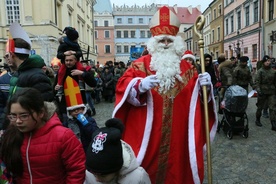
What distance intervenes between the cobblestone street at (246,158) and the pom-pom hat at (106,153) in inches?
98.9

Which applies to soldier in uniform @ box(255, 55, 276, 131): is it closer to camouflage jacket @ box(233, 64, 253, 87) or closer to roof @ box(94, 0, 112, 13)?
camouflage jacket @ box(233, 64, 253, 87)

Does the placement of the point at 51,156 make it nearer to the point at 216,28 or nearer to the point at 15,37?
the point at 15,37

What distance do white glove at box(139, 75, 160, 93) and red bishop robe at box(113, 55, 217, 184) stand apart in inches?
3.7

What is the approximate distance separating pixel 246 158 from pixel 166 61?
2.90 m

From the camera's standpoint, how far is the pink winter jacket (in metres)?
1.88

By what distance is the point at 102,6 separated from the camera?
64500 mm

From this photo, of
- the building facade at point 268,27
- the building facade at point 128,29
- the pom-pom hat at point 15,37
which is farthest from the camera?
the building facade at point 128,29

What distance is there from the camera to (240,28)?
31.1 m

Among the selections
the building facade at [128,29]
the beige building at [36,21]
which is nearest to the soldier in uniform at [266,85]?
the beige building at [36,21]

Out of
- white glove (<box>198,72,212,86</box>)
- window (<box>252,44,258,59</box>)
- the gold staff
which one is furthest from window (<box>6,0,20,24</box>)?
window (<box>252,44,258,59</box>)

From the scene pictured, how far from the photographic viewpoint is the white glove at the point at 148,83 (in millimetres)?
2420

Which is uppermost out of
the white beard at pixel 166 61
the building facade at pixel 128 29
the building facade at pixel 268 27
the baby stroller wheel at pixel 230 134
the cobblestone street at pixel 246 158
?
the building facade at pixel 128 29

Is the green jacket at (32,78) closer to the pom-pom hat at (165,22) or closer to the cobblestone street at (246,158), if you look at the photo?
the pom-pom hat at (165,22)

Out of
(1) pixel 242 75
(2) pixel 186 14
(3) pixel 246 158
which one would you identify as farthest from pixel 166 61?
(2) pixel 186 14
